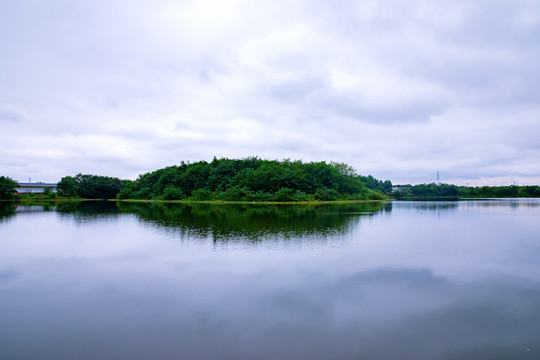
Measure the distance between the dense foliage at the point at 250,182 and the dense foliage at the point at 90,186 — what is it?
579cm

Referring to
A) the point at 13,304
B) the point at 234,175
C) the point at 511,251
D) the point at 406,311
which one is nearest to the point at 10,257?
the point at 13,304

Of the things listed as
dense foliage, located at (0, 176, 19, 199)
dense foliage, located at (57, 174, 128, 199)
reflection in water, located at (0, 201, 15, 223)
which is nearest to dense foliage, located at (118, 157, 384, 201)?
dense foliage, located at (57, 174, 128, 199)

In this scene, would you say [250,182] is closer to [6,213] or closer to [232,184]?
[232,184]

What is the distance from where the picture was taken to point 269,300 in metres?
6.91

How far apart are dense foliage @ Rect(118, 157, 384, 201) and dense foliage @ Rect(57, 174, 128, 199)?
5.79 metres

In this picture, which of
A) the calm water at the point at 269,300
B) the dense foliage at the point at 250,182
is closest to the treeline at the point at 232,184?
the dense foliage at the point at 250,182

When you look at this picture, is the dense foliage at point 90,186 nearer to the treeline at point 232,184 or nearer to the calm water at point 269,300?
the treeline at point 232,184

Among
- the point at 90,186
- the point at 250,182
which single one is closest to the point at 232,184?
the point at 250,182

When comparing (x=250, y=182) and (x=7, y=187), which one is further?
(x=7, y=187)

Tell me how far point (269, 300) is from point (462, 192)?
116 meters

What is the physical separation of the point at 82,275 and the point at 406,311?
343 inches

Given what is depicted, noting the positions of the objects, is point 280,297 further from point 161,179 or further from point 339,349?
point 161,179

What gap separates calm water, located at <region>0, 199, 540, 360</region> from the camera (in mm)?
4969

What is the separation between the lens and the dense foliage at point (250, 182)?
5334cm
